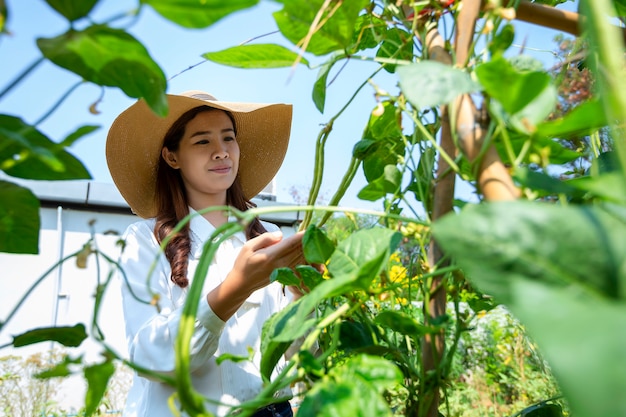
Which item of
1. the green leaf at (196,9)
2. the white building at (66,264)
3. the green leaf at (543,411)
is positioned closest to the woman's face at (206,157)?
the green leaf at (543,411)

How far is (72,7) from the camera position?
39 centimetres

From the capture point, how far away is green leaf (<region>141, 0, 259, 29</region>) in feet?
1.20

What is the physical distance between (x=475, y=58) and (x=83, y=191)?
6.08 metres

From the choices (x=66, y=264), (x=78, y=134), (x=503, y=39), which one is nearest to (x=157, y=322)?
(x=78, y=134)

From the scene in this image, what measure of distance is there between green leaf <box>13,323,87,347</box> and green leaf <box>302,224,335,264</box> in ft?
0.71

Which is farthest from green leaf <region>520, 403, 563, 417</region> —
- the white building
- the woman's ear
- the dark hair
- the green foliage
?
the white building

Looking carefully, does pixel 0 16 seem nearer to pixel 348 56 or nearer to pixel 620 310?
pixel 348 56

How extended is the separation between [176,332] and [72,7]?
707 mm

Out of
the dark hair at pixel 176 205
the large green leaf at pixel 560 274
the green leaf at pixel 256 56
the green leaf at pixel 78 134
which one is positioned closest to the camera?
the large green leaf at pixel 560 274

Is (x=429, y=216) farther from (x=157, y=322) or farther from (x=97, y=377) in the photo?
(x=157, y=322)

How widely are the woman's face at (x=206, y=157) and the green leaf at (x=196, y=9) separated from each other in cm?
117

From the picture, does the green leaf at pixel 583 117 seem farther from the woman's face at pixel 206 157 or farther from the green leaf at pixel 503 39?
the woman's face at pixel 206 157

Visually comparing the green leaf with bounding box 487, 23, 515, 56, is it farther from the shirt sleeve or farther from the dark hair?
the dark hair

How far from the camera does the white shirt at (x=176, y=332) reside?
1.12 meters
